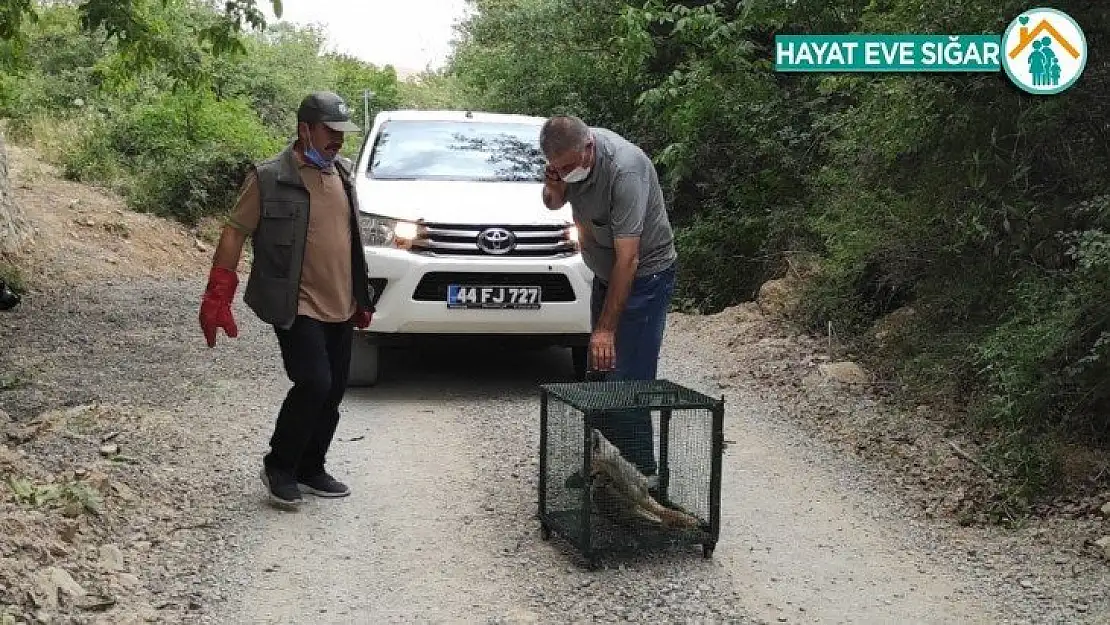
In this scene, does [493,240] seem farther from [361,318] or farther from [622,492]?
[622,492]

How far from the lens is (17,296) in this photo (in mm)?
12133

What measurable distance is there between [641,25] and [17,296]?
6.65m

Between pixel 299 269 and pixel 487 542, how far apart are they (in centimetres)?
148

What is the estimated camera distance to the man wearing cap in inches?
222

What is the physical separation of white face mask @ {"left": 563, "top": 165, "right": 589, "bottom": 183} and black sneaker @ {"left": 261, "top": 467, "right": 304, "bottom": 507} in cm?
192

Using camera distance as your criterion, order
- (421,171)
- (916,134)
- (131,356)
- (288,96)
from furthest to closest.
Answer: (288,96)
(131,356)
(421,171)
(916,134)

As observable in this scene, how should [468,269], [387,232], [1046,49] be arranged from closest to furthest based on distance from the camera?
[1046,49] → [468,269] → [387,232]

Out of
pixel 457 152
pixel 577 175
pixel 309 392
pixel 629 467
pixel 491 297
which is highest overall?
pixel 457 152

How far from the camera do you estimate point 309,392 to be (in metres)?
5.67

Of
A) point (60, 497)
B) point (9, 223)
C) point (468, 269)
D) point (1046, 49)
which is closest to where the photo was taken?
point (60, 497)

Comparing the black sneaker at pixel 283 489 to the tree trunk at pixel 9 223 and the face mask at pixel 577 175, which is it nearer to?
the face mask at pixel 577 175

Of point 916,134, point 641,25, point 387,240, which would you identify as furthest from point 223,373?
point 641,25

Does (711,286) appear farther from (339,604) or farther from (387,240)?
(339,604)

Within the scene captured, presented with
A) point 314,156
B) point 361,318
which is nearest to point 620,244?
point 361,318
